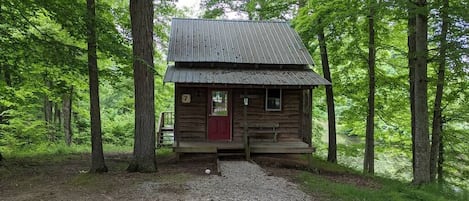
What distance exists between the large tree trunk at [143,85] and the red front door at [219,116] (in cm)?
406

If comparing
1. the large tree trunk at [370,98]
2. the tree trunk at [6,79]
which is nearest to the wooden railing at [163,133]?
the tree trunk at [6,79]

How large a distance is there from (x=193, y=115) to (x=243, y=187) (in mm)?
5636

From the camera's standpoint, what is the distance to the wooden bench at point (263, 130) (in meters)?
12.4

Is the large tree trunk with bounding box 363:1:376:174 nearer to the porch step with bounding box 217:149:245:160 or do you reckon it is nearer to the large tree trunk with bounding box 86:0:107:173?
the porch step with bounding box 217:149:245:160

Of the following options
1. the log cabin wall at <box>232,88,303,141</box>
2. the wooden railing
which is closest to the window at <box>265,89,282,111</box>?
the log cabin wall at <box>232,88,303,141</box>

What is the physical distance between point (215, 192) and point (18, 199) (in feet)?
11.2

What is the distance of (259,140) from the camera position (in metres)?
12.9

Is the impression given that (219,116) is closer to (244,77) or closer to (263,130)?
(263,130)

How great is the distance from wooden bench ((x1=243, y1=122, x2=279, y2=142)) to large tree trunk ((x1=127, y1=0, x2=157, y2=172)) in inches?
168

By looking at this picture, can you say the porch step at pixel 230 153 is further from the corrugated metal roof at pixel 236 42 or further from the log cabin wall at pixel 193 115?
the corrugated metal roof at pixel 236 42

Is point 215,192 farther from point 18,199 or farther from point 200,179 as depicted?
point 18,199

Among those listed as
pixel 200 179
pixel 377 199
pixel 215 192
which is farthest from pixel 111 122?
pixel 377 199

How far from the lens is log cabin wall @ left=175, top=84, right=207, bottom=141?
12.7m

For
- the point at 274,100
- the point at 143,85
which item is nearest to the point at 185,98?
the point at 274,100
